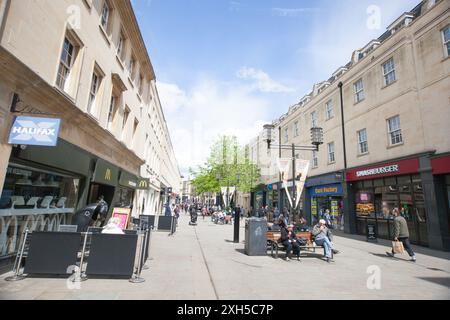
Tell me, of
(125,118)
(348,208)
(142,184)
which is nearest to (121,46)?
(125,118)

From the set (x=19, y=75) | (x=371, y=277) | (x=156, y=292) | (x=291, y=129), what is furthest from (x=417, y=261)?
(x=291, y=129)

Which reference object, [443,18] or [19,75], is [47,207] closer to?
[19,75]

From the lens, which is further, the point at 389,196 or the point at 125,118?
the point at 389,196

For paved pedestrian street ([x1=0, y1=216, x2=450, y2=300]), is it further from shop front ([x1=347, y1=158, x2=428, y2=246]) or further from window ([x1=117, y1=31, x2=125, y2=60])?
window ([x1=117, y1=31, x2=125, y2=60])

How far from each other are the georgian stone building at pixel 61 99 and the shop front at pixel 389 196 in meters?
13.9

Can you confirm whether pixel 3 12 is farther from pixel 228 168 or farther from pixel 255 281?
pixel 228 168

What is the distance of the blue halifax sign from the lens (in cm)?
530

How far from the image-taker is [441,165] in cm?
1151

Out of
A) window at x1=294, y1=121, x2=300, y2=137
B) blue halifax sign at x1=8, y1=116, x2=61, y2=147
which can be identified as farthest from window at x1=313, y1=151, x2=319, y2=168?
blue halifax sign at x1=8, y1=116, x2=61, y2=147

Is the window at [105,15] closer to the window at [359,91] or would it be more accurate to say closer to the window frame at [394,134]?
the window frame at [394,134]

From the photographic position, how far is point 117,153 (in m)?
12.7

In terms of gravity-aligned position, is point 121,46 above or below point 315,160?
above

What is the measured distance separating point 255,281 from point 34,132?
5.82m

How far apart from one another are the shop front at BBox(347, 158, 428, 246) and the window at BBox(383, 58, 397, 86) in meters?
4.98
